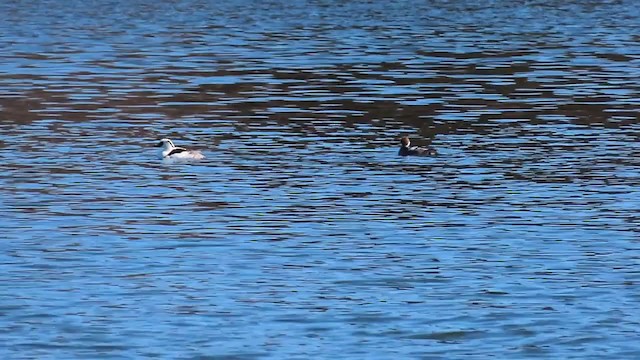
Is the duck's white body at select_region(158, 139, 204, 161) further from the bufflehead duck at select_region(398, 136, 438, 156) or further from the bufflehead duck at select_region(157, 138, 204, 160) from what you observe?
the bufflehead duck at select_region(398, 136, 438, 156)

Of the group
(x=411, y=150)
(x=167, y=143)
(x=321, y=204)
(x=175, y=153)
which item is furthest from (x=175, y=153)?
(x=321, y=204)

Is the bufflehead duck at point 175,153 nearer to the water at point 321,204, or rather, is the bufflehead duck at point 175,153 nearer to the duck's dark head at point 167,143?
the duck's dark head at point 167,143

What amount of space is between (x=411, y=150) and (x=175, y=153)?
12.8 ft

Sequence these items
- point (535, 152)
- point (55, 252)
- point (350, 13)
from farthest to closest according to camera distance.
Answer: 1. point (350, 13)
2. point (535, 152)
3. point (55, 252)

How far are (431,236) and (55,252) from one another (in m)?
4.65

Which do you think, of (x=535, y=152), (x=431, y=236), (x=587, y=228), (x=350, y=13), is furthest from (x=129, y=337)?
(x=350, y=13)

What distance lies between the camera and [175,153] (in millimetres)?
27062

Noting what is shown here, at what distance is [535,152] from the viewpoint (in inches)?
1105

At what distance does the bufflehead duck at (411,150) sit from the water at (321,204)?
27 cm

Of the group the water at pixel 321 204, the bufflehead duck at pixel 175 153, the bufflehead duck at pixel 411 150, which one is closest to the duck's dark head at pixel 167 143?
the bufflehead duck at pixel 175 153

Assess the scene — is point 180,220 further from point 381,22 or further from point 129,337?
point 381,22

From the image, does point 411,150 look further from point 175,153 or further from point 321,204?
point 321,204

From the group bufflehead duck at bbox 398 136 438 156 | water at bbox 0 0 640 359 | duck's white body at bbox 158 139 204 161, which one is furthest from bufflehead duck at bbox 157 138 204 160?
bufflehead duck at bbox 398 136 438 156

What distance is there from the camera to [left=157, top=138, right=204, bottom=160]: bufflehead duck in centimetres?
2706
